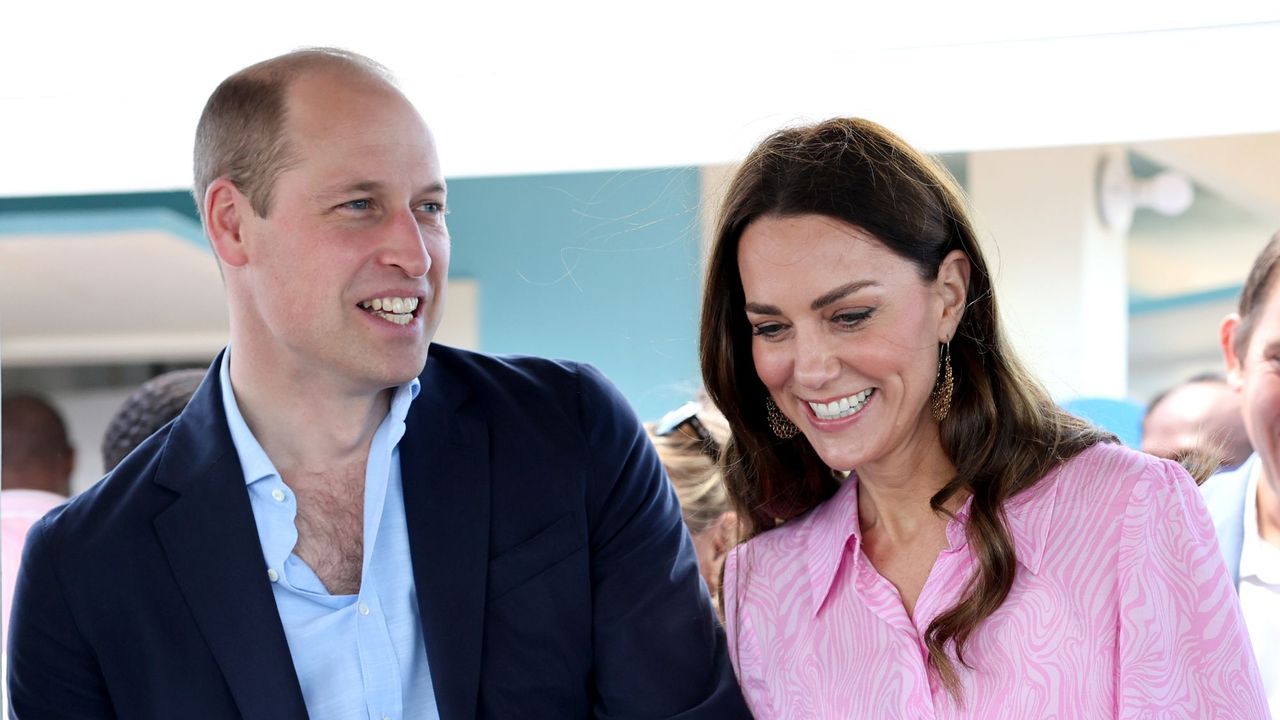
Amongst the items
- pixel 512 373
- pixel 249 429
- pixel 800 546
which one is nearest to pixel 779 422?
pixel 800 546

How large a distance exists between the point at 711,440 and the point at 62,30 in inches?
56.3

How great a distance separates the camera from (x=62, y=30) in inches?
92.2

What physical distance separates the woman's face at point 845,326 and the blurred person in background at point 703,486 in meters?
0.93

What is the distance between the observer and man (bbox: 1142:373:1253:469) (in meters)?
3.71

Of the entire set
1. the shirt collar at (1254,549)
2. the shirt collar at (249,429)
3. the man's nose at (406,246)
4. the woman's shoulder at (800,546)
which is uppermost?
the man's nose at (406,246)

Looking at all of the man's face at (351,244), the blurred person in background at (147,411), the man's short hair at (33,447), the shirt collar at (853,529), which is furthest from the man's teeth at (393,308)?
the man's short hair at (33,447)

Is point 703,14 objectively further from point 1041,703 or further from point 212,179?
point 1041,703

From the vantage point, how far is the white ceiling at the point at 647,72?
223 centimetres

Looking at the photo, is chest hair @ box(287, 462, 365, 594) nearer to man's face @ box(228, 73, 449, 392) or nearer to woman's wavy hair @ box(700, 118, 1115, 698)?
man's face @ box(228, 73, 449, 392)

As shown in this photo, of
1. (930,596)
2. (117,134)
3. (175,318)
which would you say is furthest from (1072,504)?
(175,318)

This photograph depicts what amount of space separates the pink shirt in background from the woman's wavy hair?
67.7 inches

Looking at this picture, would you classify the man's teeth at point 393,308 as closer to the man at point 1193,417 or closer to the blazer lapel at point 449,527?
the blazer lapel at point 449,527

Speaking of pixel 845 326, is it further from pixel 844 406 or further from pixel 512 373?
pixel 512 373

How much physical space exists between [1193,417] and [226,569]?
313 cm
